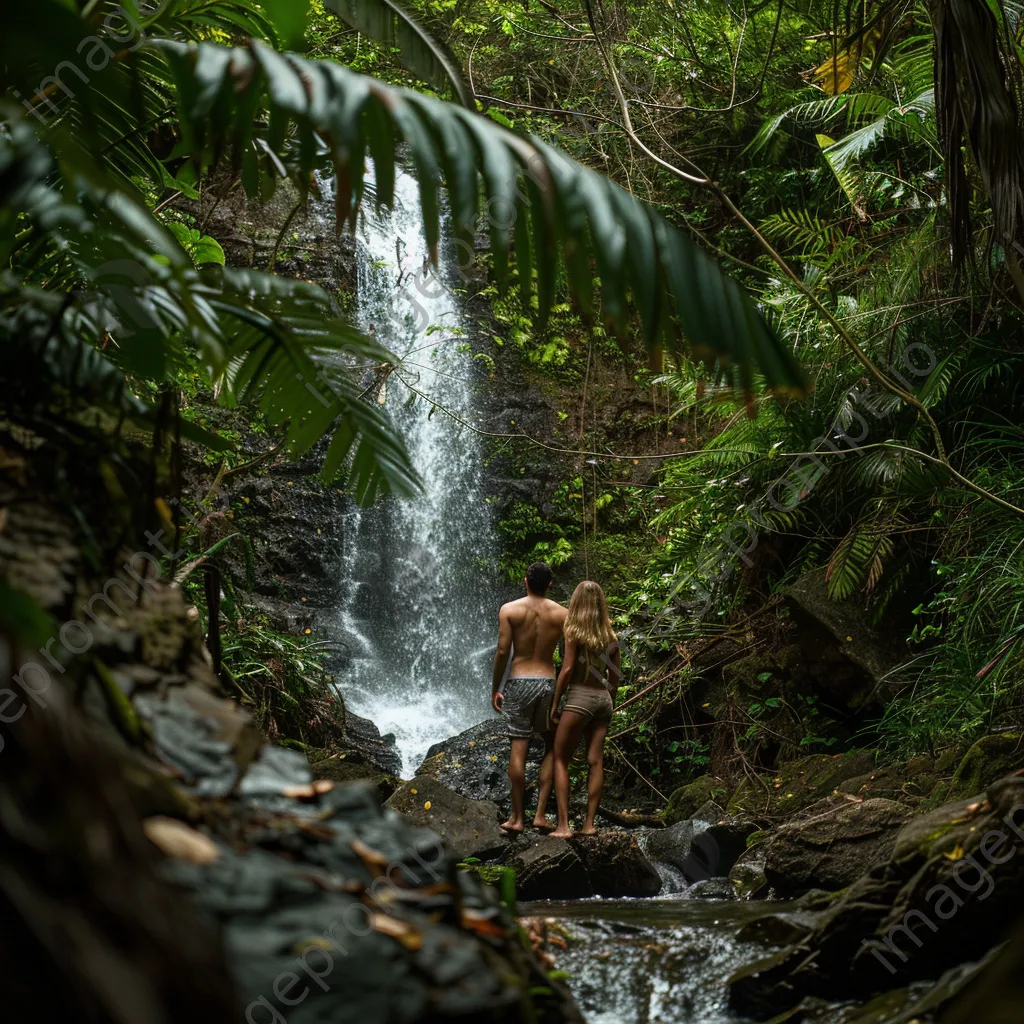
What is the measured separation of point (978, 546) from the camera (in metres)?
6.16

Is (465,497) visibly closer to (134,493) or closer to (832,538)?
(832,538)

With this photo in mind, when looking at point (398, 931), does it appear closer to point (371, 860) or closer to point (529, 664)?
point (371, 860)

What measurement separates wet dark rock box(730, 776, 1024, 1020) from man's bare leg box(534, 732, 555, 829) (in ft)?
11.4

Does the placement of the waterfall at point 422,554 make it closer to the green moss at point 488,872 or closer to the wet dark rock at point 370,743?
the wet dark rock at point 370,743

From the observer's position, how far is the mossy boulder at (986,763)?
14.1ft

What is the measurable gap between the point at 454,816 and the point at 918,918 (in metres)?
4.05

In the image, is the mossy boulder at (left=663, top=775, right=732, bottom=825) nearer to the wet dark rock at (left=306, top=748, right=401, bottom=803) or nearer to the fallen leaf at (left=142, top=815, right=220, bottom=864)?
the wet dark rock at (left=306, top=748, right=401, bottom=803)

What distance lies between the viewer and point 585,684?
6.32 meters

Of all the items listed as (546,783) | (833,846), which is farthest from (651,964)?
(546,783)

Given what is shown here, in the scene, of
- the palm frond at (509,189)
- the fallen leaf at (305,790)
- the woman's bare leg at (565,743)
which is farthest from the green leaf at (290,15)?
the woman's bare leg at (565,743)

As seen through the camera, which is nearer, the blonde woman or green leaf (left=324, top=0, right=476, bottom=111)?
green leaf (left=324, top=0, right=476, bottom=111)

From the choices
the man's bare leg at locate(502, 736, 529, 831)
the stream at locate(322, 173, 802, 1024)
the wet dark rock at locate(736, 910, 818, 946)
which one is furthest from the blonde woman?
the stream at locate(322, 173, 802, 1024)

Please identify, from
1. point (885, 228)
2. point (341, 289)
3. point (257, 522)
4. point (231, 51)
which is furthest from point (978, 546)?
point (341, 289)

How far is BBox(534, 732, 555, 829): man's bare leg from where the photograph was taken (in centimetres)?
622
